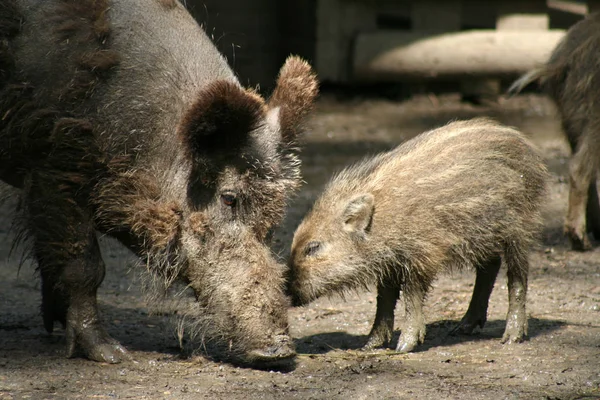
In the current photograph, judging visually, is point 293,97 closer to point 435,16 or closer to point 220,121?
point 220,121

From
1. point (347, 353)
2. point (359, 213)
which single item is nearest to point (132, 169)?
point (359, 213)

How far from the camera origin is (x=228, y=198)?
4922 mm

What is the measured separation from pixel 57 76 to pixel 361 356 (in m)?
2.13

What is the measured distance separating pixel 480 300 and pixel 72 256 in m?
2.29

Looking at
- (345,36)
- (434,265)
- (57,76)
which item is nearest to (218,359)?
(434,265)

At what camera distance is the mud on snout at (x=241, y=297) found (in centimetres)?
475

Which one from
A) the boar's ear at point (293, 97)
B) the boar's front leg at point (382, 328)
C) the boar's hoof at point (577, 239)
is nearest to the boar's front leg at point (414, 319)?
the boar's front leg at point (382, 328)

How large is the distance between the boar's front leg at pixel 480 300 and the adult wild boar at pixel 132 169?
4.06 ft

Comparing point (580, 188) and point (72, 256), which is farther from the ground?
point (580, 188)

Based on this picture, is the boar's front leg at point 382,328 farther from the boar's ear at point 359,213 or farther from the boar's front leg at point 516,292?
the boar's front leg at point 516,292

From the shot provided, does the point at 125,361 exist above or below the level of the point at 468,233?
below

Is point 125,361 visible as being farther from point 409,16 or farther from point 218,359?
point 409,16

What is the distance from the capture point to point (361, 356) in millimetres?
5074

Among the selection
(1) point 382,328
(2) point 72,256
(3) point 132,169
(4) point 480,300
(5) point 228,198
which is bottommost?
(1) point 382,328
